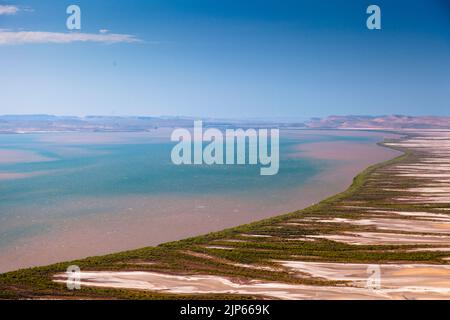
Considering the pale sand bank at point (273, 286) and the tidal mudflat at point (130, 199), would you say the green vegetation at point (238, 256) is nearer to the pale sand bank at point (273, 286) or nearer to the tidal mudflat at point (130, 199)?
the pale sand bank at point (273, 286)

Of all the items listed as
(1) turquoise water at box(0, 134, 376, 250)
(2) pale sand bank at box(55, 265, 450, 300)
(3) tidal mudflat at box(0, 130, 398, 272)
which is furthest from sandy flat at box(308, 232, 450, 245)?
(1) turquoise water at box(0, 134, 376, 250)

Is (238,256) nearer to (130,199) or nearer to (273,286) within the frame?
(273,286)

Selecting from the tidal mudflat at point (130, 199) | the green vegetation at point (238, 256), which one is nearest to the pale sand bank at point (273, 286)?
the green vegetation at point (238, 256)

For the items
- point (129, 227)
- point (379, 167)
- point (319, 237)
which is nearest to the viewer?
point (319, 237)

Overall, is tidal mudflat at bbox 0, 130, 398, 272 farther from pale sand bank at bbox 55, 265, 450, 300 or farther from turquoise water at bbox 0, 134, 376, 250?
pale sand bank at bbox 55, 265, 450, 300
